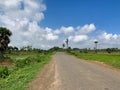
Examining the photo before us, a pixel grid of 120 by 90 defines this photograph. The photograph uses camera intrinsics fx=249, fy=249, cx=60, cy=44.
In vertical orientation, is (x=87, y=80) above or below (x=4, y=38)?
below

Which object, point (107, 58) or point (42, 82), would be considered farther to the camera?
point (107, 58)

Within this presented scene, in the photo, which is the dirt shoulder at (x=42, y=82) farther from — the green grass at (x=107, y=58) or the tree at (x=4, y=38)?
the tree at (x=4, y=38)

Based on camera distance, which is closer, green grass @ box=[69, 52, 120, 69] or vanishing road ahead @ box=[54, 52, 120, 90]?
vanishing road ahead @ box=[54, 52, 120, 90]

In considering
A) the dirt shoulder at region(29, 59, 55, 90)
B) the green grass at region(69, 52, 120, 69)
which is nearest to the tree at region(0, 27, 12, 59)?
the green grass at region(69, 52, 120, 69)

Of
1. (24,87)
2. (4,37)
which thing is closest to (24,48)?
(4,37)

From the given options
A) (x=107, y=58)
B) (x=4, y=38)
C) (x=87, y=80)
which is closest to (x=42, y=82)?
(x=87, y=80)

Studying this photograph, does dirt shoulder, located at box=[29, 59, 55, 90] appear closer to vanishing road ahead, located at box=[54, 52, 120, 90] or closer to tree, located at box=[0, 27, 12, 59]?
vanishing road ahead, located at box=[54, 52, 120, 90]

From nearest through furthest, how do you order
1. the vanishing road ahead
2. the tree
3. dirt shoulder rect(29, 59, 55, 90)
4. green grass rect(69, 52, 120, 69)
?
1. the vanishing road ahead
2. dirt shoulder rect(29, 59, 55, 90)
3. green grass rect(69, 52, 120, 69)
4. the tree

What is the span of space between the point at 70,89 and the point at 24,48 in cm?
14385

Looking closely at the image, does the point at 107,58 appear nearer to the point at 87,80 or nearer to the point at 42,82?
the point at 87,80

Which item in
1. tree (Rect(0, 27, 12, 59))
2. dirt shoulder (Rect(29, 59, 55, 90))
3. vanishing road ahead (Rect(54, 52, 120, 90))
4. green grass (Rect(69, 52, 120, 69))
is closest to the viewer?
vanishing road ahead (Rect(54, 52, 120, 90))

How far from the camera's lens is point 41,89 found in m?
12.4

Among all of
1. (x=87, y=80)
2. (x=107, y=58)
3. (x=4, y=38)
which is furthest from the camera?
(x=4, y=38)

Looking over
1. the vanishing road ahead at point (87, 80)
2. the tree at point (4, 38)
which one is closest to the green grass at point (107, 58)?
the vanishing road ahead at point (87, 80)
